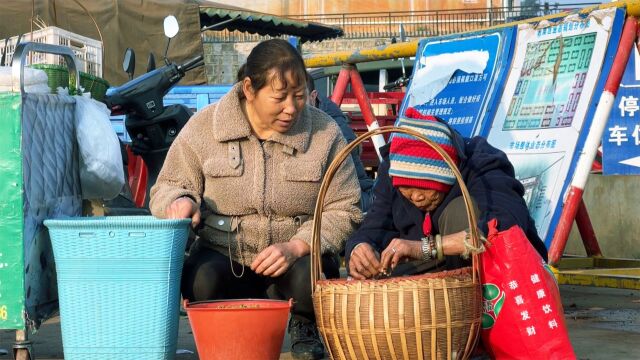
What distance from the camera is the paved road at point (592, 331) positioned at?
410 centimetres

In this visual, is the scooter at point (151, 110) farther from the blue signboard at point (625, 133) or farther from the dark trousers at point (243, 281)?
the blue signboard at point (625, 133)

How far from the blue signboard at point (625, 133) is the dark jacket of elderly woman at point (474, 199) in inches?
157

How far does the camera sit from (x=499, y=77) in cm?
561

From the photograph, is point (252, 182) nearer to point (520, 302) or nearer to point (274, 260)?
point (274, 260)

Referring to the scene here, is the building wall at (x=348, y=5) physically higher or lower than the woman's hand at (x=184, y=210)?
higher

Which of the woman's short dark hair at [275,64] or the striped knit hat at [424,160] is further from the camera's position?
the woman's short dark hair at [275,64]

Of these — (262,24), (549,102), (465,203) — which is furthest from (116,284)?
(262,24)

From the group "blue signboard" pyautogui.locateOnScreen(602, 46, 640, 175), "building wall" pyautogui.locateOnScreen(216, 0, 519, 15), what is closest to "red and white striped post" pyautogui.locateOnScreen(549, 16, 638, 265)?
"blue signboard" pyautogui.locateOnScreen(602, 46, 640, 175)

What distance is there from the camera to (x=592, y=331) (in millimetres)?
4578

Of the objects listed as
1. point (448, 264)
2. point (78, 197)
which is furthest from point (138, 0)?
point (448, 264)

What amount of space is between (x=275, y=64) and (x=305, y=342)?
3.47 ft

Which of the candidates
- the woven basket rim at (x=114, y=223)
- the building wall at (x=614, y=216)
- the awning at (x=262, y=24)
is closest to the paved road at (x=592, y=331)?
the woven basket rim at (x=114, y=223)

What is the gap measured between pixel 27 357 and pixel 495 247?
166 cm

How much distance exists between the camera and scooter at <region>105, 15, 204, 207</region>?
6410 mm
